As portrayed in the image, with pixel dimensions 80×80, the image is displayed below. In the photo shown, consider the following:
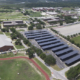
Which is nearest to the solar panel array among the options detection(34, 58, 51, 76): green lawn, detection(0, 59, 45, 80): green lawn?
detection(34, 58, 51, 76): green lawn

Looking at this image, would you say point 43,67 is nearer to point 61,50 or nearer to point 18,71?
point 18,71

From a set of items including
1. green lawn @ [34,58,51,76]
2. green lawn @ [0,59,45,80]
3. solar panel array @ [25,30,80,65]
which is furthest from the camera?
solar panel array @ [25,30,80,65]

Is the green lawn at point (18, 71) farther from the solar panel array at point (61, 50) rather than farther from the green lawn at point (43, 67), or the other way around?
the solar panel array at point (61, 50)

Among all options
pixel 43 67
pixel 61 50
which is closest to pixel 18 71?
pixel 43 67

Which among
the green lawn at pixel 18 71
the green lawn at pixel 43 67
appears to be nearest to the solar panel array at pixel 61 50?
the green lawn at pixel 43 67

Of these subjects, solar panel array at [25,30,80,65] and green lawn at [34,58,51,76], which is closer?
green lawn at [34,58,51,76]

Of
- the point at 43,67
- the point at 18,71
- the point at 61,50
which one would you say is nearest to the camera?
the point at 18,71

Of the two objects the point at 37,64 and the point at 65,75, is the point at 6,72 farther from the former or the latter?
the point at 65,75

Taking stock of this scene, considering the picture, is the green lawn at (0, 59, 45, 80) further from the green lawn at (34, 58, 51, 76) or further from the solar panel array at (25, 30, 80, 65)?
the solar panel array at (25, 30, 80, 65)
